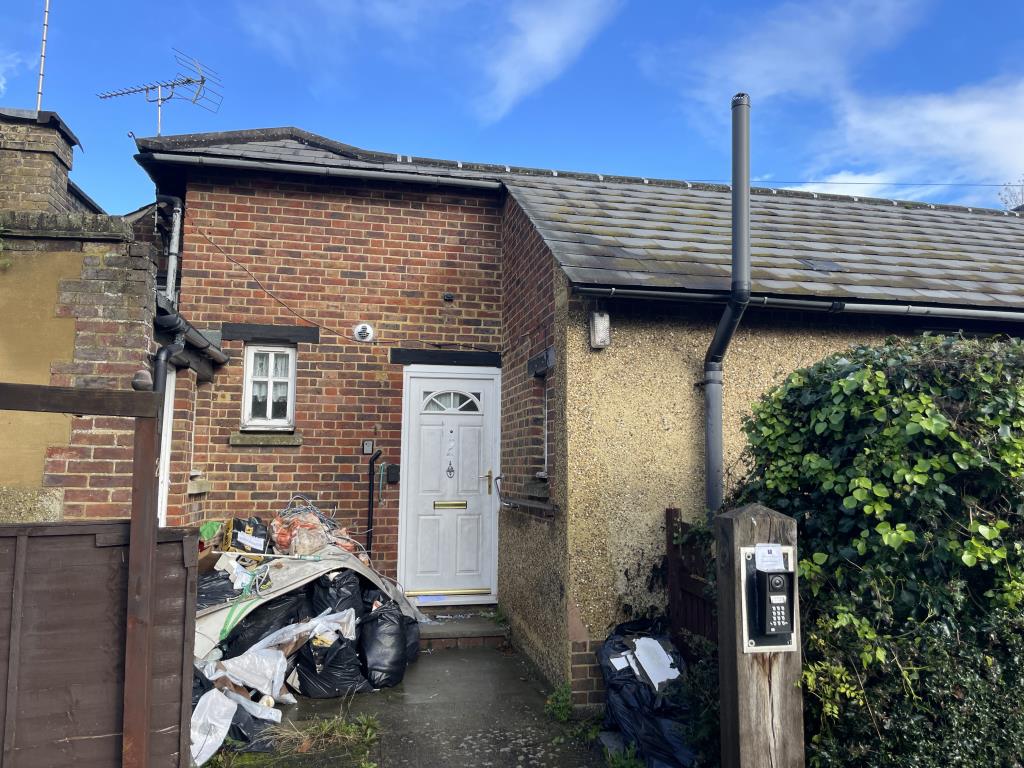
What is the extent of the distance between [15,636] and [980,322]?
7.45 meters

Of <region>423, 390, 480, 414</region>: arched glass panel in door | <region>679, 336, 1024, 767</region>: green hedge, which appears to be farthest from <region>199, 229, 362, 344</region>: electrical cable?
<region>679, 336, 1024, 767</region>: green hedge

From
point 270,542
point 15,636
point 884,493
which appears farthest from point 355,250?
point 884,493

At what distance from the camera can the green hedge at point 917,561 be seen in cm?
308

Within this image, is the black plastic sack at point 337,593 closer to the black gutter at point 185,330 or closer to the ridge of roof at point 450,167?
the black gutter at point 185,330

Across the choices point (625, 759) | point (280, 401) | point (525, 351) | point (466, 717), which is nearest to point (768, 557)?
point (625, 759)

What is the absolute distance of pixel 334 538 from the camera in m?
6.66

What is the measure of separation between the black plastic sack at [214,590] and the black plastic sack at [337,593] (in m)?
0.63

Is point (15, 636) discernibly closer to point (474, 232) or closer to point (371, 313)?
point (371, 313)

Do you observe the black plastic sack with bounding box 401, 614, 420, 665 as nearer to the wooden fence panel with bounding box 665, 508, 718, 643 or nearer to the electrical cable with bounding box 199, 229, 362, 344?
the wooden fence panel with bounding box 665, 508, 718, 643

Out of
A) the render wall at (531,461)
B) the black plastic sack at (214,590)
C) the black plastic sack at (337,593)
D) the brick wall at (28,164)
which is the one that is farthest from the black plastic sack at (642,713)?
the brick wall at (28,164)

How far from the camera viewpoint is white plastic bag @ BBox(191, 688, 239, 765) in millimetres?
4141

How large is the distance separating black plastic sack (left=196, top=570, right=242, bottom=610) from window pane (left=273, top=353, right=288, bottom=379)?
97.7 inches

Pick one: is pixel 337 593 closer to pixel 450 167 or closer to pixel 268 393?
pixel 268 393

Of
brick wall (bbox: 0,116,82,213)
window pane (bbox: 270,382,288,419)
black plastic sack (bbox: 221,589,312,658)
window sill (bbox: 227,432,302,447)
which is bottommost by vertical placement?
black plastic sack (bbox: 221,589,312,658)
